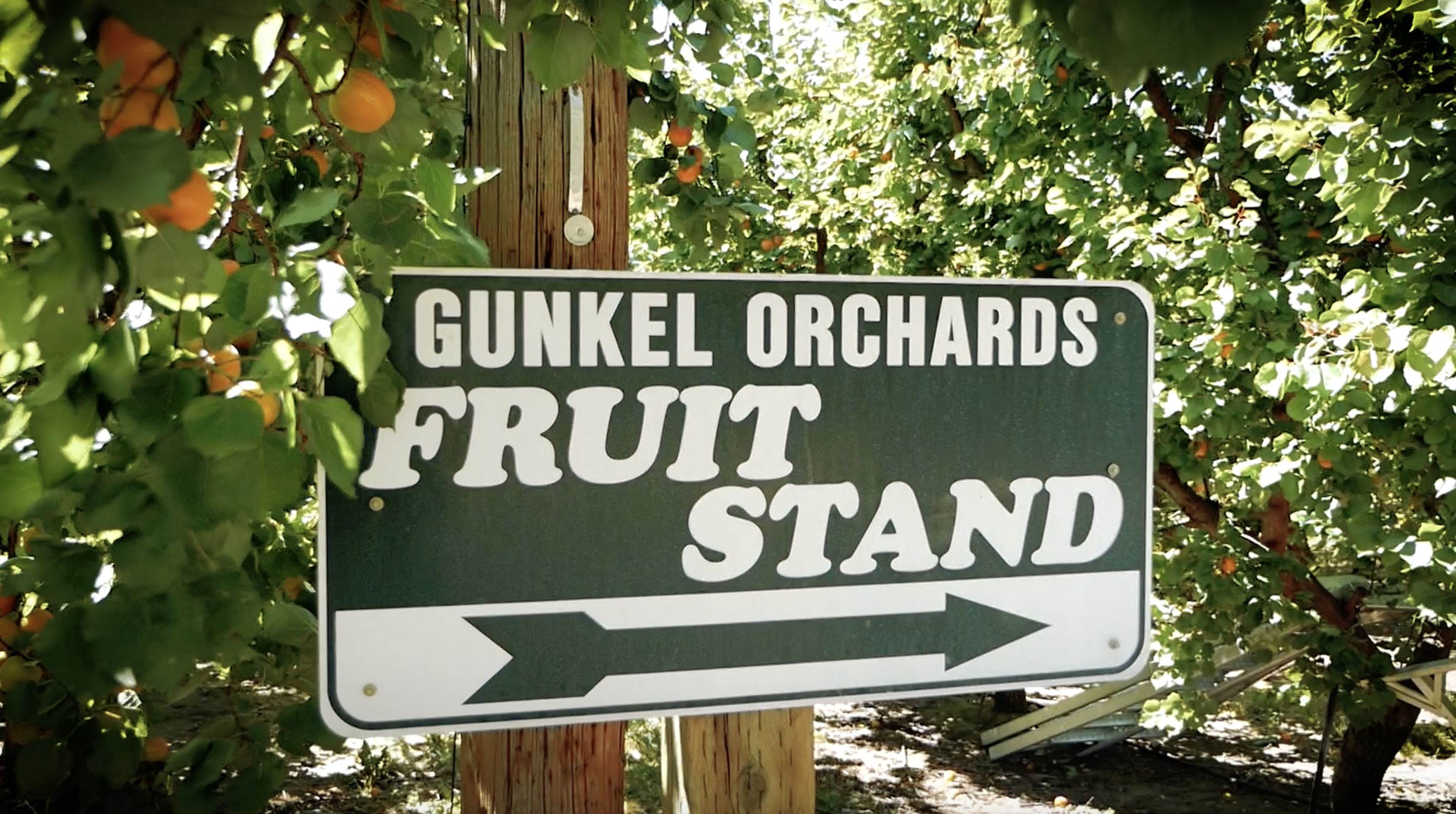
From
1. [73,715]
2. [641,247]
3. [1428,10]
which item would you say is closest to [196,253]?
[73,715]

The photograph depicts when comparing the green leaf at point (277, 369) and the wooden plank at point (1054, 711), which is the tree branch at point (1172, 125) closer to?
the wooden plank at point (1054, 711)

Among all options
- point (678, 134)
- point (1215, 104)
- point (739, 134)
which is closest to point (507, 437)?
point (678, 134)

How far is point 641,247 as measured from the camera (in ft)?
29.5

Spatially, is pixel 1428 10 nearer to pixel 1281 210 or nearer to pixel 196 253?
pixel 196 253

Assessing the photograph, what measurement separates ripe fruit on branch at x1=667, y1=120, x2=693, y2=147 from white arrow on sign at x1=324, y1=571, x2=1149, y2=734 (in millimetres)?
1322

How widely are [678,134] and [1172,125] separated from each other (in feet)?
10.2

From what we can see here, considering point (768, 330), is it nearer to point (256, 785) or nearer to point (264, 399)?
point (264, 399)

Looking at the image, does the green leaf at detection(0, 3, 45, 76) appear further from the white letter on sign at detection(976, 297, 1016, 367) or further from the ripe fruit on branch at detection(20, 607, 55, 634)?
the ripe fruit on branch at detection(20, 607, 55, 634)

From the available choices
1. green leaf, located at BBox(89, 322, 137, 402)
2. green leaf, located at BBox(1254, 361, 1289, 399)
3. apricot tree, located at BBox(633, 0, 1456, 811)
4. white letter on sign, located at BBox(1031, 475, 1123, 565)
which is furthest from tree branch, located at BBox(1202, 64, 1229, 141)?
green leaf, located at BBox(89, 322, 137, 402)

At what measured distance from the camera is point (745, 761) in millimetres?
1275

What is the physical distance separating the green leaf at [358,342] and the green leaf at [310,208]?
0.12 metres

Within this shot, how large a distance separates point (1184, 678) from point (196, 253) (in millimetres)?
4398

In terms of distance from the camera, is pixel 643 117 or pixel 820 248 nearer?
pixel 643 117

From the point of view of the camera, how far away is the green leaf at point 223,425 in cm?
78
